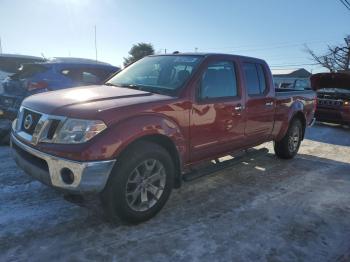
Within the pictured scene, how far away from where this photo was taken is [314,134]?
9.81 m

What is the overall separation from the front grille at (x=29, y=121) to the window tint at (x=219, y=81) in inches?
72.2

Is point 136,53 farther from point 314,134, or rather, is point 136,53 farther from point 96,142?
point 96,142

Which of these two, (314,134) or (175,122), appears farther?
(314,134)

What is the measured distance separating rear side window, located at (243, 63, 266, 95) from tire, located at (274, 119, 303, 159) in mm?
1454

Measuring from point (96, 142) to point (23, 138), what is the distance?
94 cm

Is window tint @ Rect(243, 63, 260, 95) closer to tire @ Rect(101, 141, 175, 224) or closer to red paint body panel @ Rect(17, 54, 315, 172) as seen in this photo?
red paint body panel @ Rect(17, 54, 315, 172)

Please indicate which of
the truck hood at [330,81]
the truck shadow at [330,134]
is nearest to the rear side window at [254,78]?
the truck shadow at [330,134]

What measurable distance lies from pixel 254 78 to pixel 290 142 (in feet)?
6.28

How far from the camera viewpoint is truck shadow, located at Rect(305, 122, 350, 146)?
351 inches

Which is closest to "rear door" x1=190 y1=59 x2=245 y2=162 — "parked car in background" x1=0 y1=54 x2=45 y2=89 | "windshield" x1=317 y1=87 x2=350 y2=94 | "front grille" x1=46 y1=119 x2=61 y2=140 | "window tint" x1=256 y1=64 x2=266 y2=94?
"window tint" x1=256 y1=64 x2=266 y2=94

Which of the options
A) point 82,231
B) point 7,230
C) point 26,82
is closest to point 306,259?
point 82,231

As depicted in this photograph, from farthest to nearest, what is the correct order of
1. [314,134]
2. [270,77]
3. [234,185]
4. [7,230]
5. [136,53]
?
[136,53], [314,134], [270,77], [234,185], [7,230]

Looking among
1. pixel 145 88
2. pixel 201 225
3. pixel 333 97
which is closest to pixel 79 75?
pixel 145 88

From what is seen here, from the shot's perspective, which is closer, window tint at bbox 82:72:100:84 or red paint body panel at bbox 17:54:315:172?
red paint body panel at bbox 17:54:315:172
